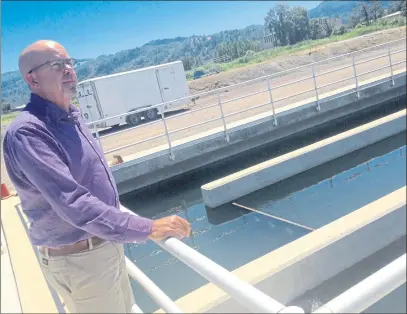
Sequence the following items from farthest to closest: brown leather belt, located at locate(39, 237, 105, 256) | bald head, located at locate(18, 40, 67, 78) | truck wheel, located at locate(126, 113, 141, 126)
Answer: truck wheel, located at locate(126, 113, 141, 126) → brown leather belt, located at locate(39, 237, 105, 256) → bald head, located at locate(18, 40, 67, 78)

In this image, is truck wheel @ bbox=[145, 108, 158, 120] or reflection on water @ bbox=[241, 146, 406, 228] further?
truck wheel @ bbox=[145, 108, 158, 120]

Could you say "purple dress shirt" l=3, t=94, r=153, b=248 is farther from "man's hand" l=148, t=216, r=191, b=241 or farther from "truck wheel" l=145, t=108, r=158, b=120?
"truck wheel" l=145, t=108, r=158, b=120

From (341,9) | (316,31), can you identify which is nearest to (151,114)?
(316,31)

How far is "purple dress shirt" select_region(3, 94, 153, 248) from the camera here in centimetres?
122

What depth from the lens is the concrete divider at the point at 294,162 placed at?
675 centimetres

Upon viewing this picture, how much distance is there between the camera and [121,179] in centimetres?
752

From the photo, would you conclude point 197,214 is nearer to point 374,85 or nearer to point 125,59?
point 374,85

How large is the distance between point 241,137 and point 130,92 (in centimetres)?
921

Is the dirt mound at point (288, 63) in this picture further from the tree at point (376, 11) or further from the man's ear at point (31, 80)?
the man's ear at point (31, 80)

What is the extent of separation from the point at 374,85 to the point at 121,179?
7312mm

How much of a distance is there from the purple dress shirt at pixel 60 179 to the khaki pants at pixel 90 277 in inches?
3.2

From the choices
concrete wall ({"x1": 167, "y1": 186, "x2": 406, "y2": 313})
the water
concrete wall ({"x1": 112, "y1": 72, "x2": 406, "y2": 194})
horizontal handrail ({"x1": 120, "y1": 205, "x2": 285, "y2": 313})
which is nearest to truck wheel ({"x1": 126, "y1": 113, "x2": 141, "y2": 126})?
concrete wall ({"x1": 112, "y1": 72, "x2": 406, "y2": 194})

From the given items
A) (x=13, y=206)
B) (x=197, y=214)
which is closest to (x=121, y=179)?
(x=197, y=214)

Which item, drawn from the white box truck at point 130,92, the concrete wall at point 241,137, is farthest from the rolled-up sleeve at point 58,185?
the white box truck at point 130,92
